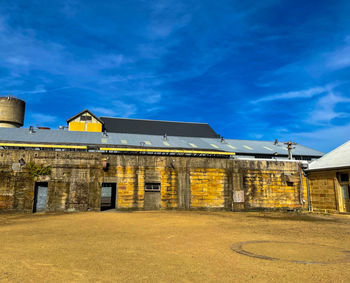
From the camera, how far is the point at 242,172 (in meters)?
23.6

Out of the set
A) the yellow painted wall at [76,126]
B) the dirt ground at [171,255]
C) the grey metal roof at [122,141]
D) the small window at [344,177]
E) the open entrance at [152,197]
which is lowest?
the dirt ground at [171,255]

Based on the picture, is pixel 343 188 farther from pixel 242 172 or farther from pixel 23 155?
pixel 23 155

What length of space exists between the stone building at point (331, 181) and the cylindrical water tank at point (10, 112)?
126ft

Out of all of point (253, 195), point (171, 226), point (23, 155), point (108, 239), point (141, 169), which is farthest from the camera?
point (253, 195)

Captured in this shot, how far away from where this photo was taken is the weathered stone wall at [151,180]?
19.5 m

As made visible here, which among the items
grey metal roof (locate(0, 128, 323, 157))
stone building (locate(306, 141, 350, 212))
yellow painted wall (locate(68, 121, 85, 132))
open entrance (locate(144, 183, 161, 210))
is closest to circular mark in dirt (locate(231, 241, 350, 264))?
open entrance (locate(144, 183, 161, 210))

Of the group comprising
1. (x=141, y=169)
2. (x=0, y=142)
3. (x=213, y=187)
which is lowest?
(x=213, y=187)

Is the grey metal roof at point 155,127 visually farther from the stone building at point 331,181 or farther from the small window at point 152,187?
the stone building at point 331,181

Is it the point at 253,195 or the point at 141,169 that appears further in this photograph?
the point at 253,195

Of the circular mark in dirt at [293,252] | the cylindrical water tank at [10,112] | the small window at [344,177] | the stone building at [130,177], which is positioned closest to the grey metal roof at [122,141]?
the stone building at [130,177]

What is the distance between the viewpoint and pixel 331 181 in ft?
71.8

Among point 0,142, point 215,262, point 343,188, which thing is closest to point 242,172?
point 343,188

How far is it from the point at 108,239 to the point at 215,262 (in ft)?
15.8

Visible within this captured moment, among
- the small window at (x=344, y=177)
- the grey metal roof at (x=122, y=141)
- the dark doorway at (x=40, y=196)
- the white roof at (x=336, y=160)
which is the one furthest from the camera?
the grey metal roof at (x=122, y=141)
